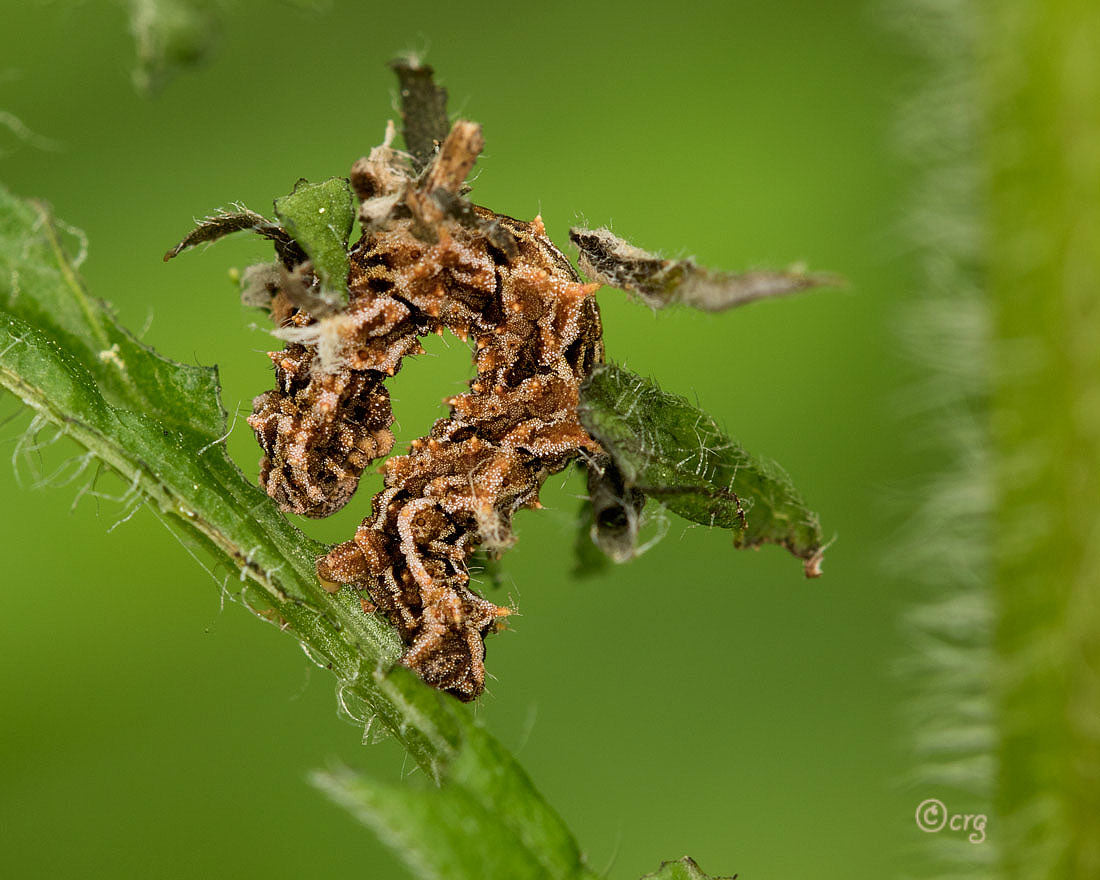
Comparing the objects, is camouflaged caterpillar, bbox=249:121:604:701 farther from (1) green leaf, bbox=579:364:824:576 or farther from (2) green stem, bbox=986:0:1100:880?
(2) green stem, bbox=986:0:1100:880

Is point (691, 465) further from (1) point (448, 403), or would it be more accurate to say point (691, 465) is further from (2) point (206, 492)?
(2) point (206, 492)

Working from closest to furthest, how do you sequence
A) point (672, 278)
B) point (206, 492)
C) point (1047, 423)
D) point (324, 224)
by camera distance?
point (1047, 423) → point (672, 278) → point (324, 224) → point (206, 492)

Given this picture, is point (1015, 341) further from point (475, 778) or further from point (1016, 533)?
point (475, 778)

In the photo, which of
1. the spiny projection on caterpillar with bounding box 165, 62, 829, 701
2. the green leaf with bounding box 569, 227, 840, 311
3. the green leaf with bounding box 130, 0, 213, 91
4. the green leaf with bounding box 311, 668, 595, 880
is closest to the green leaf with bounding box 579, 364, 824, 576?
the spiny projection on caterpillar with bounding box 165, 62, 829, 701

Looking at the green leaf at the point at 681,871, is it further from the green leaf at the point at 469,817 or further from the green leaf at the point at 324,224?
the green leaf at the point at 324,224

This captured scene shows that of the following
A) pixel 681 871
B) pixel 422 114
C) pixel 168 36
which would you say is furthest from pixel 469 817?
pixel 168 36

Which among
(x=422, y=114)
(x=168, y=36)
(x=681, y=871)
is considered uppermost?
(x=422, y=114)
